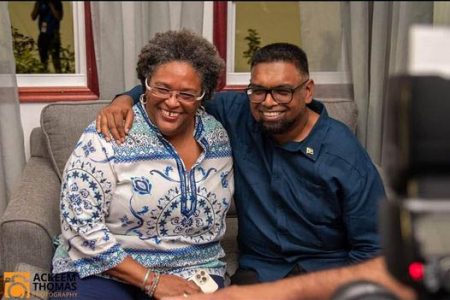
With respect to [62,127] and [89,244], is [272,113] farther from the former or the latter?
[62,127]

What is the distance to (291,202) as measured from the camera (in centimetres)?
181

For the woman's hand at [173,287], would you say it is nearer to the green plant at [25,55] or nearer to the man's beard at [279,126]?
the man's beard at [279,126]

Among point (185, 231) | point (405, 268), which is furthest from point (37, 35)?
point (405, 268)

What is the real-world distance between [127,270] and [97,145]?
37 cm

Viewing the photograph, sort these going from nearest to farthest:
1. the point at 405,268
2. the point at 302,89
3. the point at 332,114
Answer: the point at 405,268
the point at 302,89
the point at 332,114

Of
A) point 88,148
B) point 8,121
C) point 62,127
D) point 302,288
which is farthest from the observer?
point 8,121

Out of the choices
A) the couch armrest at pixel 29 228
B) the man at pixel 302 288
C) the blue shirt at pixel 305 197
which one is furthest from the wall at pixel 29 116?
the man at pixel 302 288

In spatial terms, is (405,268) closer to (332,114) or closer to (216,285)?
(216,285)

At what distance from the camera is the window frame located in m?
2.55

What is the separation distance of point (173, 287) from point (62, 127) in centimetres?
87

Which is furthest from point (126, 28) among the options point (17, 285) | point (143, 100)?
point (17, 285)

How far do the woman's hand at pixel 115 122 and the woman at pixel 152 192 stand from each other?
2cm

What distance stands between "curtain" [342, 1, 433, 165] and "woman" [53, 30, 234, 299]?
1031mm

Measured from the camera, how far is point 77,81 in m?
2.63
